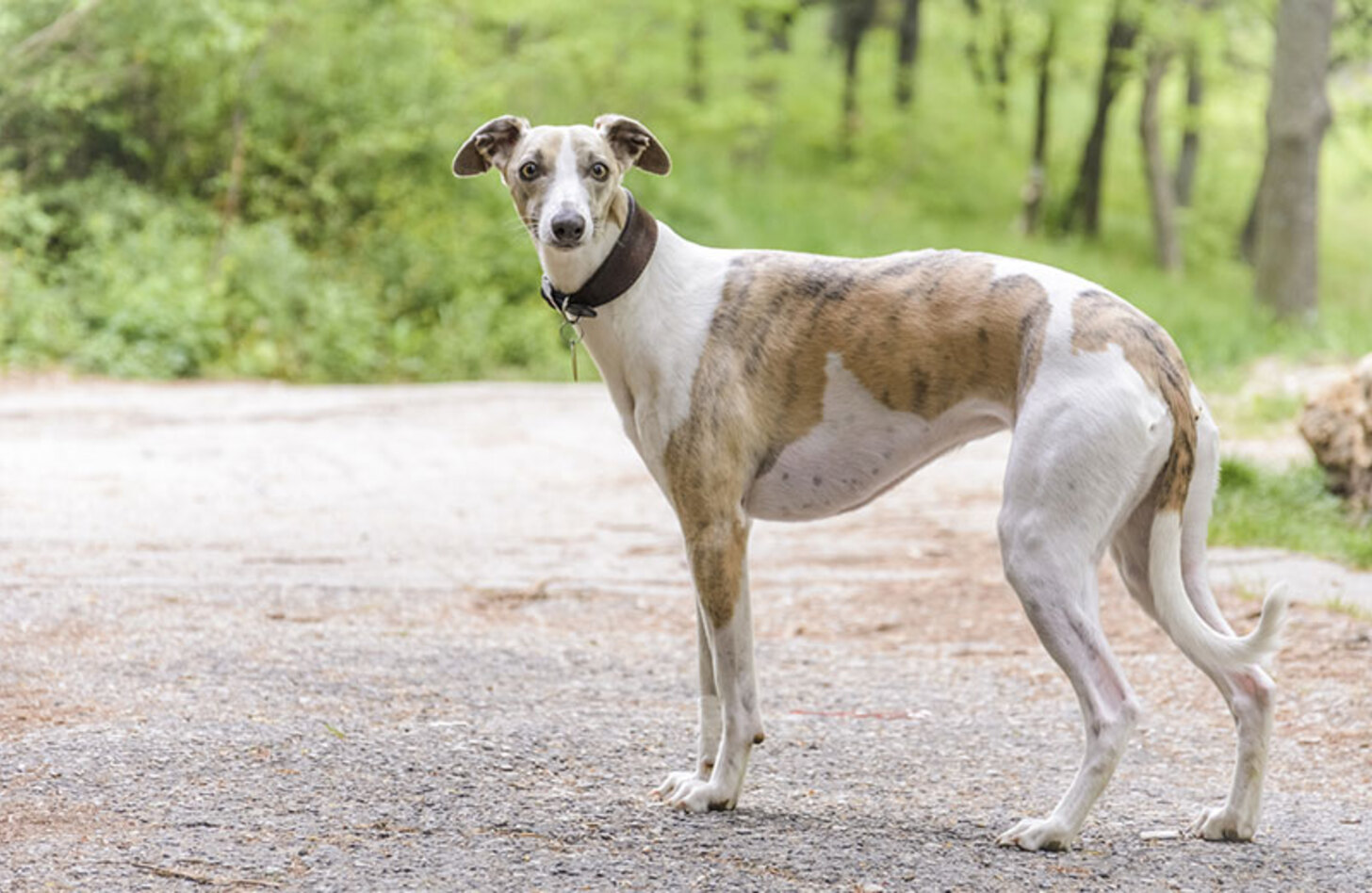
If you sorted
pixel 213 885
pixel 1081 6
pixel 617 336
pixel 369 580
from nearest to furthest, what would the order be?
1. pixel 213 885
2. pixel 617 336
3. pixel 369 580
4. pixel 1081 6

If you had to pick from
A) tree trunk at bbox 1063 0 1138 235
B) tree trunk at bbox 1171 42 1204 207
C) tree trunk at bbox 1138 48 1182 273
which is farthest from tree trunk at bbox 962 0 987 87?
tree trunk at bbox 1138 48 1182 273

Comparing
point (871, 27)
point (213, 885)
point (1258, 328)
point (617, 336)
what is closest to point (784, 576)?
point (617, 336)

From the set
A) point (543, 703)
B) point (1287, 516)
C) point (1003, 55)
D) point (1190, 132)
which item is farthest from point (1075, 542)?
point (1190, 132)

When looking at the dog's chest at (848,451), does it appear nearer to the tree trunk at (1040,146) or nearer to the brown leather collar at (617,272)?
the brown leather collar at (617,272)

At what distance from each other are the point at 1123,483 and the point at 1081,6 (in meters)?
24.0

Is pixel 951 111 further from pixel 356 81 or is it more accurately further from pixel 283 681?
pixel 283 681

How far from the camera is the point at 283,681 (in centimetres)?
542

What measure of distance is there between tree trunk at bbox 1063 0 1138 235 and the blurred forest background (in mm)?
63

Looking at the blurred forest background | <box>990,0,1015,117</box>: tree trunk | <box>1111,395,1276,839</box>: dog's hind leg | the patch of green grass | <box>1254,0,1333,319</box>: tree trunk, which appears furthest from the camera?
<box>990,0,1015,117</box>: tree trunk

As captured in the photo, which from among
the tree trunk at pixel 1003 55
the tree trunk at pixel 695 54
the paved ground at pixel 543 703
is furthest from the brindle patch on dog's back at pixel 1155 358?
the tree trunk at pixel 1003 55

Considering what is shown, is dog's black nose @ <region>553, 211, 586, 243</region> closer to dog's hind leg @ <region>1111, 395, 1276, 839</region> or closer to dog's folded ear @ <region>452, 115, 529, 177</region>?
dog's folded ear @ <region>452, 115, 529, 177</region>

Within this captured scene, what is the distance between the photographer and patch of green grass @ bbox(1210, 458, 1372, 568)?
7.79m

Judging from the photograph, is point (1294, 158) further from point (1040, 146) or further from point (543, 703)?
point (543, 703)

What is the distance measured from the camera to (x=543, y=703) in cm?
534
